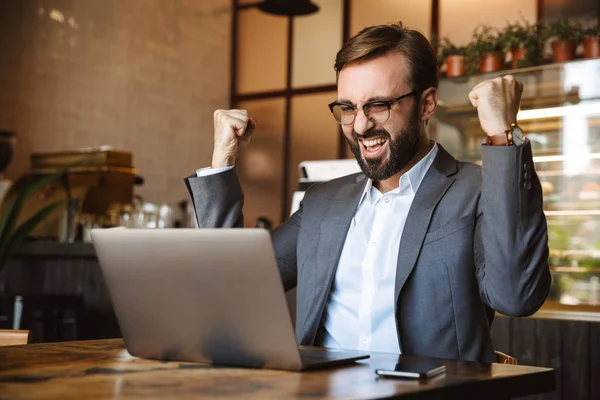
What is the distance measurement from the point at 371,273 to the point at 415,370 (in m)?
0.60

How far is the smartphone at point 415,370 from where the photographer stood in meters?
1.10

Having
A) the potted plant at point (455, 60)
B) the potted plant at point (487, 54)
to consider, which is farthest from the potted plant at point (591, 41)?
the potted plant at point (455, 60)

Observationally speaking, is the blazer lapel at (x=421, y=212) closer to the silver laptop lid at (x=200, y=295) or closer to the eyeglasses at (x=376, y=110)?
the eyeglasses at (x=376, y=110)

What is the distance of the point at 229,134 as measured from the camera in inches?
75.0

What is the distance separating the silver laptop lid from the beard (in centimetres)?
70

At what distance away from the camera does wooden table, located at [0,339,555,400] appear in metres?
0.97

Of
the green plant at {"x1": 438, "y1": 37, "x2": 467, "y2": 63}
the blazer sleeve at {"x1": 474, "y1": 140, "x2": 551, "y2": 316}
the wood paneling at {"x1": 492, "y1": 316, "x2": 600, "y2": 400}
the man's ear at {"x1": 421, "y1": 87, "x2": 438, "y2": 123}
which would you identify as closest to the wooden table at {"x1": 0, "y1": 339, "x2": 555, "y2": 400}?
the blazer sleeve at {"x1": 474, "y1": 140, "x2": 551, "y2": 316}

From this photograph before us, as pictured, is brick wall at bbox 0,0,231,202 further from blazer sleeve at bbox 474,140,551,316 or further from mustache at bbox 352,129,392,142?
blazer sleeve at bbox 474,140,551,316

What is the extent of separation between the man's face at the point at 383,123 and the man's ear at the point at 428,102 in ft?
0.16

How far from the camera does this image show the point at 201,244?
1155mm

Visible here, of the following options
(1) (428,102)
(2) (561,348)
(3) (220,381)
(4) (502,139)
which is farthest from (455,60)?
(3) (220,381)

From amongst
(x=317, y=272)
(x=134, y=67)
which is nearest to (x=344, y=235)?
(x=317, y=272)

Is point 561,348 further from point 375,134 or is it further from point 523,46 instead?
point 375,134

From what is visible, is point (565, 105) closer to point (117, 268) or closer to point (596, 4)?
point (596, 4)
